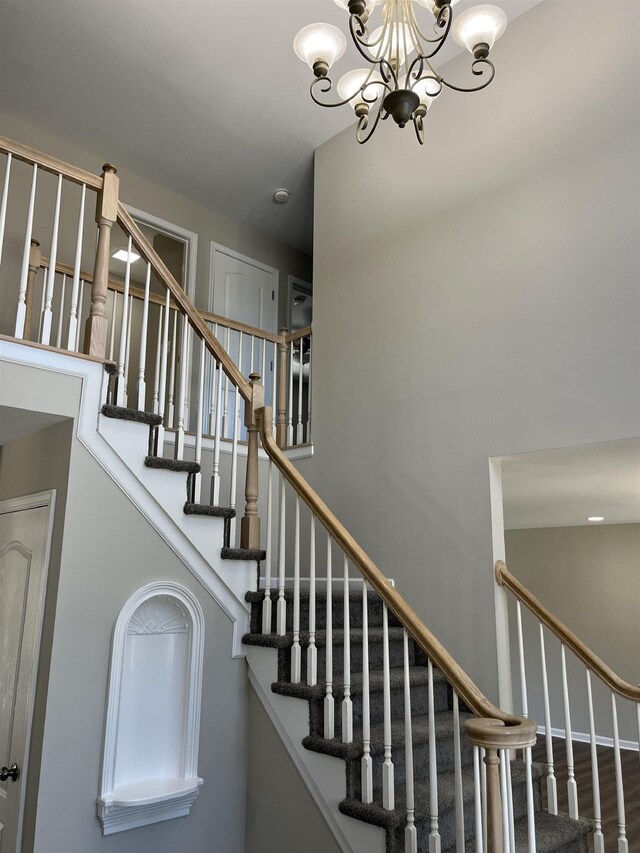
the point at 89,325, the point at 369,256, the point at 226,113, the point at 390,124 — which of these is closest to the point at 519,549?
the point at 369,256

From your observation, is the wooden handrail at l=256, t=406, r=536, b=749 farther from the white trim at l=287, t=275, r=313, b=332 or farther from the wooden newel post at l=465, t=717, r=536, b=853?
the white trim at l=287, t=275, r=313, b=332

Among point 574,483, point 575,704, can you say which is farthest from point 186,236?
point 575,704

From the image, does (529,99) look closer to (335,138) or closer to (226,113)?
(335,138)

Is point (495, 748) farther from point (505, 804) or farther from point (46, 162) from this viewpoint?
point (46, 162)

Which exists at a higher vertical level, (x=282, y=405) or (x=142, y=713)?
(x=282, y=405)

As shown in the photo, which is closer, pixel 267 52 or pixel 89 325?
pixel 89 325

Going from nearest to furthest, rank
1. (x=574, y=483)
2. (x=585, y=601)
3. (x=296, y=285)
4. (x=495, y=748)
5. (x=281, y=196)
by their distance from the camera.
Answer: (x=495, y=748) < (x=574, y=483) < (x=281, y=196) < (x=296, y=285) < (x=585, y=601)

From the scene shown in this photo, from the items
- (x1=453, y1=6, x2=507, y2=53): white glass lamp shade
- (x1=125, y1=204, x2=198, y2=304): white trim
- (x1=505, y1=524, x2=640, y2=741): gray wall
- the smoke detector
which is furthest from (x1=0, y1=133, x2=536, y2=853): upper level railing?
(x1=505, y1=524, x2=640, y2=741): gray wall

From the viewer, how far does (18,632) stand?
131 inches

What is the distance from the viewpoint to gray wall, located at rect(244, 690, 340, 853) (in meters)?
3.02

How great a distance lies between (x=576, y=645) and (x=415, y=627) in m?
1.41

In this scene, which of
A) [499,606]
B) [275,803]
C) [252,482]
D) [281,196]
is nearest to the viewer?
[275,803]

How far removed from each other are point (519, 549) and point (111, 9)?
7.57 meters

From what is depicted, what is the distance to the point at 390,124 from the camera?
5129mm
